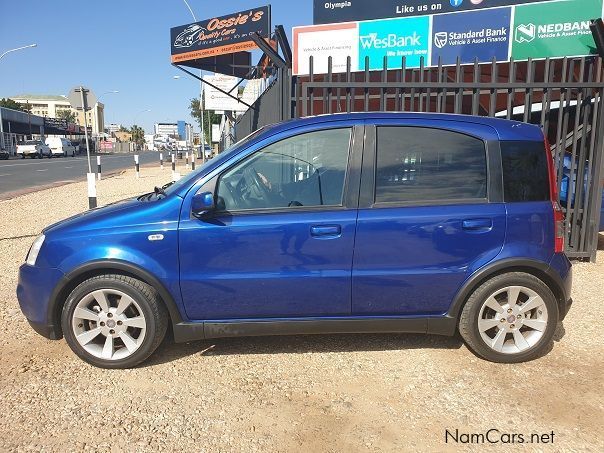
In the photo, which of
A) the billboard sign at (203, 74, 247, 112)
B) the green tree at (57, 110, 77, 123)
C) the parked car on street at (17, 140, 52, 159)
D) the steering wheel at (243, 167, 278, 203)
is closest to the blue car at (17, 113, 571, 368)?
the steering wheel at (243, 167, 278, 203)

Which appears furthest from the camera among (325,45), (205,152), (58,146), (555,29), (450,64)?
(58,146)

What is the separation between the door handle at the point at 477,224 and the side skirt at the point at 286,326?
68 centimetres

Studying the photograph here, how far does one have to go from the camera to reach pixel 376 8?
41.4ft

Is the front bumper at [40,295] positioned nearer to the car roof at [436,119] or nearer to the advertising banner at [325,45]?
the car roof at [436,119]

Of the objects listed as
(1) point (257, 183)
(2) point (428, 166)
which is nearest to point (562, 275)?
(2) point (428, 166)

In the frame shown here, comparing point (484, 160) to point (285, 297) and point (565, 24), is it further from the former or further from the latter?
point (565, 24)

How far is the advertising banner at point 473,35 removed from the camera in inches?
361

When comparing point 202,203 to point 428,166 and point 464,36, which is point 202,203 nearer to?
point 428,166

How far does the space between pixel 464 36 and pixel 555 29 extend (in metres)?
1.64

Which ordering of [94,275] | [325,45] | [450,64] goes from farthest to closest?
[325,45] < [450,64] < [94,275]

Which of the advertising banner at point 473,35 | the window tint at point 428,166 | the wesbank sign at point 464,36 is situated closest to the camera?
the window tint at point 428,166

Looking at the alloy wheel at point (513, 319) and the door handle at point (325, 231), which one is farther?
the alloy wheel at point (513, 319)

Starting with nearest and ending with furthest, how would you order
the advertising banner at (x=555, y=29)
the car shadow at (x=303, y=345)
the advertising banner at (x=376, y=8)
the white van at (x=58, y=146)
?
the car shadow at (x=303, y=345) < the advertising banner at (x=555, y=29) < the advertising banner at (x=376, y=8) < the white van at (x=58, y=146)

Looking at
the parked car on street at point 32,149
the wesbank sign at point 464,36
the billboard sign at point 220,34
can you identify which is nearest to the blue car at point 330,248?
the wesbank sign at point 464,36
